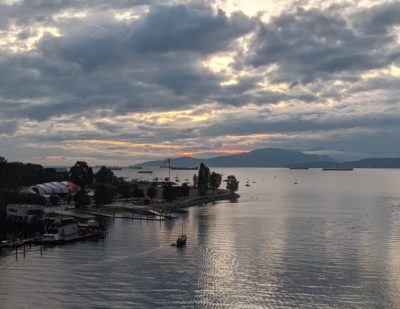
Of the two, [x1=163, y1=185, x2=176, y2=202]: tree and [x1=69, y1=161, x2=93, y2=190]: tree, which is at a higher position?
[x1=69, y1=161, x2=93, y2=190]: tree

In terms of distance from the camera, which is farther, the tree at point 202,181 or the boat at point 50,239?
the tree at point 202,181

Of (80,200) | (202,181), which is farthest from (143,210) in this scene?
(202,181)

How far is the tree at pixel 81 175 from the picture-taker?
165 meters

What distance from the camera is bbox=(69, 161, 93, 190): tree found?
6511 inches

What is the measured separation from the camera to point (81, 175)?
546 feet

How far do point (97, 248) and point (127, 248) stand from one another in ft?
15.7

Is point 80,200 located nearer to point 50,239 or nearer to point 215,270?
point 50,239

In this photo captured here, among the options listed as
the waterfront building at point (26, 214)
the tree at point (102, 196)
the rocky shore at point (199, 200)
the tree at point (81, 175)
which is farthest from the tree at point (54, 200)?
the waterfront building at point (26, 214)

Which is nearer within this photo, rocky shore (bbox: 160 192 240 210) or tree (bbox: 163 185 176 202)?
rocky shore (bbox: 160 192 240 210)

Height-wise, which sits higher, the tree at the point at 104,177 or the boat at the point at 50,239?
the tree at the point at 104,177

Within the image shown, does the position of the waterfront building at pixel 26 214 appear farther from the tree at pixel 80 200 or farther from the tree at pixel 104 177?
the tree at pixel 104 177

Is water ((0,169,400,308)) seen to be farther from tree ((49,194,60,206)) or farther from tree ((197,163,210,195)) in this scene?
tree ((197,163,210,195))

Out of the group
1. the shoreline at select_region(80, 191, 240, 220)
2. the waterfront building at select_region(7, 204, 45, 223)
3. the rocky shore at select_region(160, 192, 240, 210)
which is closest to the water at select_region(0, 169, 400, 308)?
the waterfront building at select_region(7, 204, 45, 223)

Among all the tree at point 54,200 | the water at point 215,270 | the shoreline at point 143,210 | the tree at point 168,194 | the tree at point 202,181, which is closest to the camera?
the water at point 215,270
